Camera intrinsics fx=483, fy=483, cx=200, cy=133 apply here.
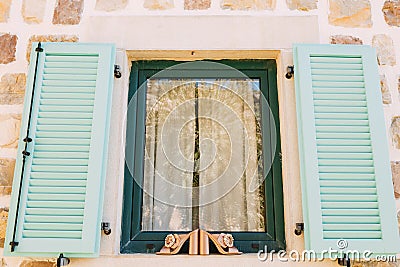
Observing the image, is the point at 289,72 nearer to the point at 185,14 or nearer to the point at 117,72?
the point at 185,14

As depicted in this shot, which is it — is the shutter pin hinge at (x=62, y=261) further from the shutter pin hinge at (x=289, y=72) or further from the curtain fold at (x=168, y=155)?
the shutter pin hinge at (x=289, y=72)

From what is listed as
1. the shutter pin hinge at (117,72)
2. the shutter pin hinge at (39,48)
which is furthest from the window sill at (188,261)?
the shutter pin hinge at (39,48)

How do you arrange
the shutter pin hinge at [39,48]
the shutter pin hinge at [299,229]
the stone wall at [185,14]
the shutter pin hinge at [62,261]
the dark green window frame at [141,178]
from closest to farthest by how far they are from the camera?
the shutter pin hinge at [62,261] < the shutter pin hinge at [299,229] < the dark green window frame at [141,178] < the shutter pin hinge at [39,48] < the stone wall at [185,14]

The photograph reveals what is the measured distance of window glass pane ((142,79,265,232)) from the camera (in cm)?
246

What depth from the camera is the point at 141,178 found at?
98.0 inches

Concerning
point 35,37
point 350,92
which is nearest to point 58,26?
point 35,37

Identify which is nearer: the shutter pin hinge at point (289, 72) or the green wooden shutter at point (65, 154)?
the green wooden shutter at point (65, 154)

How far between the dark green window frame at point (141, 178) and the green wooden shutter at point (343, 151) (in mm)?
188

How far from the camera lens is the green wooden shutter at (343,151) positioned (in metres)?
2.18

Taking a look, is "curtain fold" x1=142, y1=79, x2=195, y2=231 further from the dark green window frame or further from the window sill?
the window sill

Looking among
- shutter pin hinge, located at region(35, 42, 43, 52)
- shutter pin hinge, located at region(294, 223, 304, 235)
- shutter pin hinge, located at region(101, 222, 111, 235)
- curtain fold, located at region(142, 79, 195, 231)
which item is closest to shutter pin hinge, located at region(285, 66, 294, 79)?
curtain fold, located at region(142, 79, 195, 231)

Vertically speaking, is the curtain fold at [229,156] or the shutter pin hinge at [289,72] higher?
the shutter pin hinge at [289,72]

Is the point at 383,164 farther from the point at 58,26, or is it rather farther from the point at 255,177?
the point at 58,26

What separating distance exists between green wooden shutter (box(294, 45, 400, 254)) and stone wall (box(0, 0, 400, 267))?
179 mm
